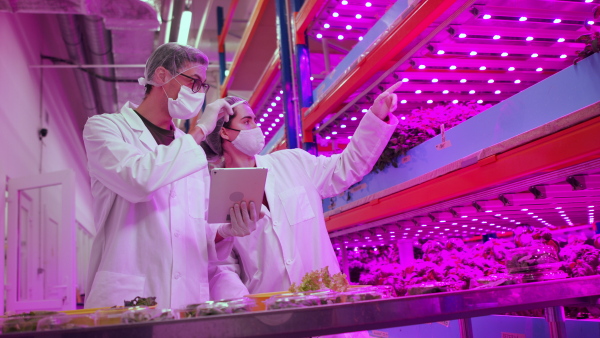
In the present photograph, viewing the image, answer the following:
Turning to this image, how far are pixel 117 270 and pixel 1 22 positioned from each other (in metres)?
5.93

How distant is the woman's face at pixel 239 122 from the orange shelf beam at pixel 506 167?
0.87 metres

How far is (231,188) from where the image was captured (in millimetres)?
1937

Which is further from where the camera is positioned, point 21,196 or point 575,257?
point 21,196

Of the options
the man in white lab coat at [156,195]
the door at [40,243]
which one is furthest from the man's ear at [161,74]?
the door at [40,243]

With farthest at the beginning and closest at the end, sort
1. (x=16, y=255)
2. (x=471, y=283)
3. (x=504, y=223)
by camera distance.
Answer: (x=16, y=255) → (x=504, y=223) → (x=471, y=283)

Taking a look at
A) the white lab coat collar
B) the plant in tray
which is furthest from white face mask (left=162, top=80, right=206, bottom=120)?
the plant in tray

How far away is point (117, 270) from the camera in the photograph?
210 cm

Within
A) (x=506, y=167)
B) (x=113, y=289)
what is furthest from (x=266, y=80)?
(x=113, y=289)

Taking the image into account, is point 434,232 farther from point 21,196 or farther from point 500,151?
point 21,196

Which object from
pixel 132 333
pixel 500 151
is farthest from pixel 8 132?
pixel 132 333

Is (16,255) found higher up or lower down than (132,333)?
higher up

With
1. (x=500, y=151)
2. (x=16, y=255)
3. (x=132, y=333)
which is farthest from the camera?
(x=16, y=255)

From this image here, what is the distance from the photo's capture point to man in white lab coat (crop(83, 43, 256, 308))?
1.94m

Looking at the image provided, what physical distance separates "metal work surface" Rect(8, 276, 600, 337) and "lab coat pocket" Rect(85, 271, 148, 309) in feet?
3.45
